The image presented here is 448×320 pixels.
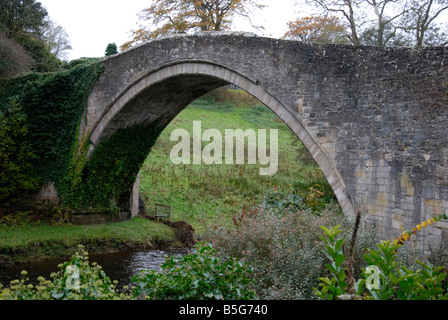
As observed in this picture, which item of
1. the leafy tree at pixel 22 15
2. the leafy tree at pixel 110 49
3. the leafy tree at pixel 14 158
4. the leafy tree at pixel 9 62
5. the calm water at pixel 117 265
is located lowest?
the calm water at pixel 117 265

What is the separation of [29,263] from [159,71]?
581 centimetres

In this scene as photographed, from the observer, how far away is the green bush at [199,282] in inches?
157

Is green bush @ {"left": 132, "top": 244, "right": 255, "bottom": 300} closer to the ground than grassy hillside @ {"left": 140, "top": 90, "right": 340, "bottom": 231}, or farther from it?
closer to the ground

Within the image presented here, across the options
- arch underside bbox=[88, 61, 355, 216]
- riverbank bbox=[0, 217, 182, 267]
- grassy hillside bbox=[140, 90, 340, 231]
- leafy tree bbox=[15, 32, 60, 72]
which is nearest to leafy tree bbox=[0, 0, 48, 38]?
leafy tree bbox=[15, 32, 60, 72]

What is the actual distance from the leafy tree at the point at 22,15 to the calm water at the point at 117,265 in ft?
40.1

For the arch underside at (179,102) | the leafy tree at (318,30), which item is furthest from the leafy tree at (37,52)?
the leafy tree at (318,30)

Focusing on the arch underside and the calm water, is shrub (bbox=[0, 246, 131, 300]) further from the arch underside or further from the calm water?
the calm water

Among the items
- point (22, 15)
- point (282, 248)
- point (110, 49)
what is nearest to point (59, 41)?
point (22, 15)

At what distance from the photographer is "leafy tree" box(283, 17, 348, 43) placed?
13.9m

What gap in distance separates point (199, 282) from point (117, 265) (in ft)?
22.9

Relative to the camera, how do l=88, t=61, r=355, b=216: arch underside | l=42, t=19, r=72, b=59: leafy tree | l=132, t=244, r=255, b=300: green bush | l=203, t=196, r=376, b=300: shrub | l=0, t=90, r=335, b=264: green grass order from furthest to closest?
l=42, t=19, r=72, b=59: leafy tree < l=0, t=90, r=335, b=264: green grass < l=88, t=61, r=355, b=216: arch underside < l=203, t=196, r=376, b=300: shrub < l=132, t=244, r=255, b=300: green bush

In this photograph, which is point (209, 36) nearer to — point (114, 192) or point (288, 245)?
point (288, 245)

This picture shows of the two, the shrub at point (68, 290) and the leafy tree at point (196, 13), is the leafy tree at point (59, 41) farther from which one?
the shrub at point (68, 290)

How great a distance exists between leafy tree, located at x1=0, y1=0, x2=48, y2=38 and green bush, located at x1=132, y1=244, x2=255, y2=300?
1738 centimetres
